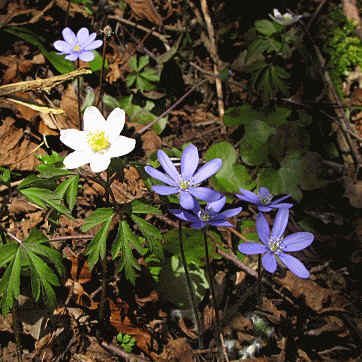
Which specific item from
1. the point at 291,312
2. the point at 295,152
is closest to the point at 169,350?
the point at 291,312

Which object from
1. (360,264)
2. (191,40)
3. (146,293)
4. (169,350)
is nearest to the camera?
(169,350)

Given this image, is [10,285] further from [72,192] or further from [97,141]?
[97,141]

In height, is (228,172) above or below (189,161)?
below

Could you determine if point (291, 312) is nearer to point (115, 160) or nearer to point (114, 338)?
point (114, 338)

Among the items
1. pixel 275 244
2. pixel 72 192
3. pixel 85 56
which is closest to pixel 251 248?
pixel 275 244

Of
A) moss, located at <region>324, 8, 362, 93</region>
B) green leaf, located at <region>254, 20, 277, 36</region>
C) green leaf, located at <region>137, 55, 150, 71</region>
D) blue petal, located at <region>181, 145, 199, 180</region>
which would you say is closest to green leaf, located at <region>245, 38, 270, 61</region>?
green leaf, located at <region>254, 20, 277, 36</region>
